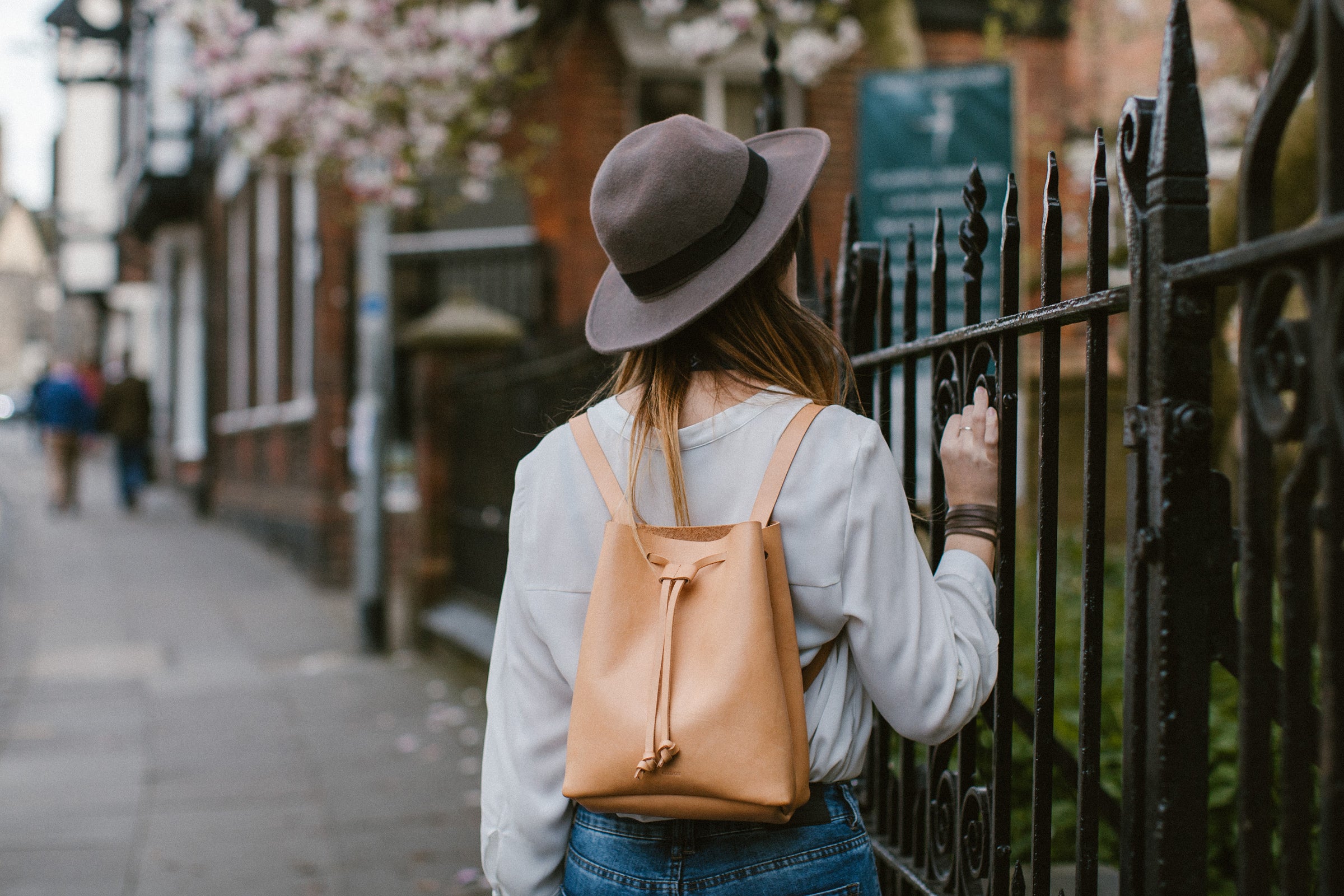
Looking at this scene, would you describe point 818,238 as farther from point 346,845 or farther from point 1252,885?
point 1252,885

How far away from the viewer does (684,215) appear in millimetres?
1718

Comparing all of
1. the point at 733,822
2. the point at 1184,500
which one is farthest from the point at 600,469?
the point at 1184,500

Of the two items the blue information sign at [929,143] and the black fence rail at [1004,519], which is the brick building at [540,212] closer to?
the blue information sign at [929,143]

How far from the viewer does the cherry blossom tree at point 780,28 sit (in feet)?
25.8

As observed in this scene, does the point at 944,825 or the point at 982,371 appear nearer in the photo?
the point at 982,371

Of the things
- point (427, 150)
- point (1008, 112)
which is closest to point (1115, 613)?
point (1008, 112)

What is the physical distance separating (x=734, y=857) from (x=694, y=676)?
0.30 m

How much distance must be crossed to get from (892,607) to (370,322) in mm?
6856

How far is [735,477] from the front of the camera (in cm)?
171

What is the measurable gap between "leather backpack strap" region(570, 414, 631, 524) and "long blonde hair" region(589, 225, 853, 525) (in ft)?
0.06

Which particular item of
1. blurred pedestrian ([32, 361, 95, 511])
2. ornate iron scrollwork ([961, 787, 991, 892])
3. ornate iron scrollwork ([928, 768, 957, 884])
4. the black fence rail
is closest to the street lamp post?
the black fence rail

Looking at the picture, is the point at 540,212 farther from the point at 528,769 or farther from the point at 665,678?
the point at 665,678

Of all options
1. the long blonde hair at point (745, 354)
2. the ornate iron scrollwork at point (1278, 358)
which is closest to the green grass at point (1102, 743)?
→ the long blonde hair at point (745, 354)

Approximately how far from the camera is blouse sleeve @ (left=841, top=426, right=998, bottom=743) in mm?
1622
